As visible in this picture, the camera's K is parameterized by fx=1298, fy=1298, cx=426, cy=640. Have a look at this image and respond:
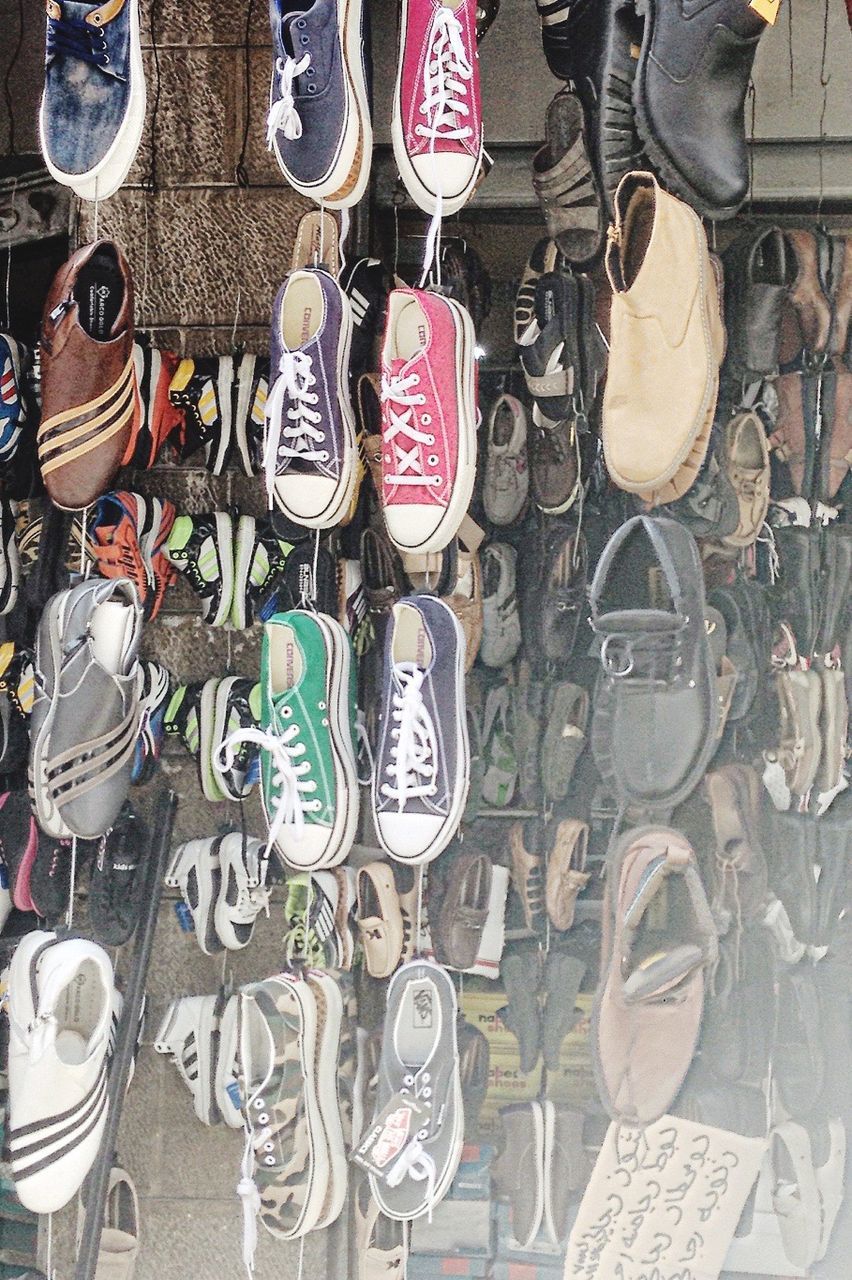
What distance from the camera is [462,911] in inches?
90.5

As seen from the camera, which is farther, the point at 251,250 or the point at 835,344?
the point at 251,250

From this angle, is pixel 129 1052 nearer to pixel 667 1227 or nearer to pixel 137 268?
pixel 667 1227

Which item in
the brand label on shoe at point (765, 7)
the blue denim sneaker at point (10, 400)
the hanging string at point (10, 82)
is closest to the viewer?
the brand label on shoe at point (765, 7)

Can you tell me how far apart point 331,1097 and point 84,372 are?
120 centimetres

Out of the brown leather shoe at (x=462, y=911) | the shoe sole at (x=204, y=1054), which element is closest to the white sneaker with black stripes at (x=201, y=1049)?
the shoe sole at (x=204, y=1054)

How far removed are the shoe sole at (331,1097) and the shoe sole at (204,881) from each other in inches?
11.4

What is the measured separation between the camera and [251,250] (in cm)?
246

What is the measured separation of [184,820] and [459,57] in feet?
4.61

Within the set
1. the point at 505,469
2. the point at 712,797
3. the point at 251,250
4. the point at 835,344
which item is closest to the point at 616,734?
the point at 712,797

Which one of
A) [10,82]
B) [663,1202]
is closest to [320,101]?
[10,82]

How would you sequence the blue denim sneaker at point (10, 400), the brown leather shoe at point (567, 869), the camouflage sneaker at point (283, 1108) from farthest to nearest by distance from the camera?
the blue denim sneaker at point (10, 400), the brown leather shoe at point (567, 869), the camouflage sneaker at point (283, 1108)

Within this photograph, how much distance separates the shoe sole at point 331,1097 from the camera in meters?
2.02

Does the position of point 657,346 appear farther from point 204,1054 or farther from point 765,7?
point 204,1054

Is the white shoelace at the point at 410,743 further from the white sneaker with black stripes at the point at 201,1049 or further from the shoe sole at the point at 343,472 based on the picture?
the white sneaker with black stripes at the point at 201,1049
